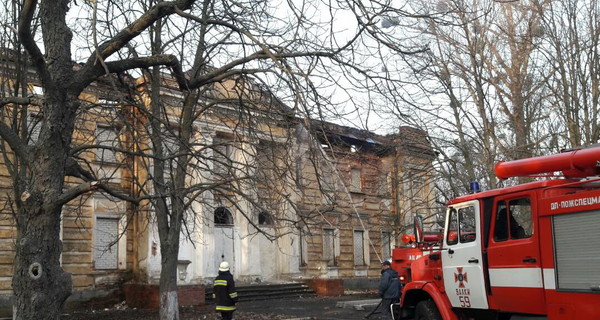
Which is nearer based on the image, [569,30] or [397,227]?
[569,30]

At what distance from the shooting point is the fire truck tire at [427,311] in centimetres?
1019

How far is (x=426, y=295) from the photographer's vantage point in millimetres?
10586

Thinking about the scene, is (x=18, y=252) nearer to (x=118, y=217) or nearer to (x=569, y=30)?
(x=118, y=217)

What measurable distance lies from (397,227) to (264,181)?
1638 centimetres

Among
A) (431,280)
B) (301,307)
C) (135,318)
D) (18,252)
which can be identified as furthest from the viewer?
(301,307)

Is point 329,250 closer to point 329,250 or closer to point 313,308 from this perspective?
point 329,250

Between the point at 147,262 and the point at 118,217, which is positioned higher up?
the point at 118,217

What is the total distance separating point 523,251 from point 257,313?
1191cm

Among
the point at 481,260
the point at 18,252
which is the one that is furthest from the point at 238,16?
the point at 481,260

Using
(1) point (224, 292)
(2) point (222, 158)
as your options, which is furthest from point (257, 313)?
(2) point (222, 158)

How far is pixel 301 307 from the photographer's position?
2088 centimetres

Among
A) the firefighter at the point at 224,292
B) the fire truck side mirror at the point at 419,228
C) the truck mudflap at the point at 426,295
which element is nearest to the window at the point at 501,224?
the truck mudflap at the point at 426,295

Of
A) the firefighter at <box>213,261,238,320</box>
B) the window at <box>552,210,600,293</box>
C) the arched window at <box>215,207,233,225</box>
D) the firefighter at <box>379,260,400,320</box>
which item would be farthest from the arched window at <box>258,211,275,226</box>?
the window at <box>552,210,600,293</box>

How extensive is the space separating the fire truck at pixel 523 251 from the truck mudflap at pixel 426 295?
0.06 feet
